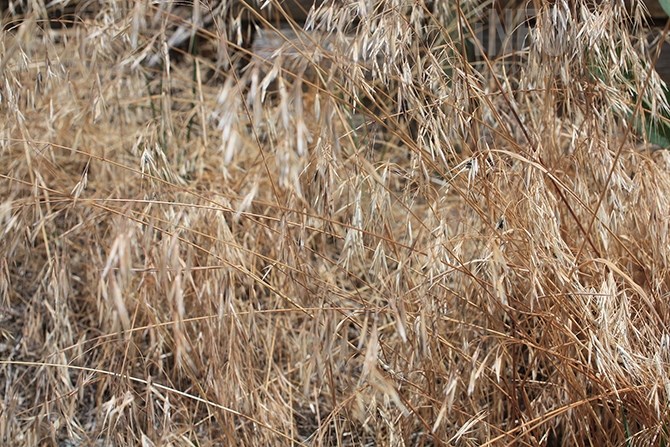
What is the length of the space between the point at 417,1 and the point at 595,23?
0.73ft

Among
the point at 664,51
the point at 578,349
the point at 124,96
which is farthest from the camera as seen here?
the point at 664,51

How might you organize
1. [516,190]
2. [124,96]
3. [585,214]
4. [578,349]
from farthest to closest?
[124,96] → [585,214] → [516,190] → [578,349]

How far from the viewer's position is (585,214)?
127 centimetres

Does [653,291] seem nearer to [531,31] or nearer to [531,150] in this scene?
[531,150]

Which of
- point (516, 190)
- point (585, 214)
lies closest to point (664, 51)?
point (585, 214)

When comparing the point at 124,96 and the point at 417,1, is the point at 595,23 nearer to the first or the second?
the point at 417,1

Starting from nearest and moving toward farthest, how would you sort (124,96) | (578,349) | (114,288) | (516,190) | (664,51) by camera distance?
(114,288), (578,349), (516,190), (124,96), (664,51)

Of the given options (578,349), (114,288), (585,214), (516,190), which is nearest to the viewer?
(114,288)

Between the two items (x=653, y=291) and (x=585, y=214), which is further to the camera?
(x=585, y=214)

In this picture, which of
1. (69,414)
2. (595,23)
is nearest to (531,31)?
(595,23)

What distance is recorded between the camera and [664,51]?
2.21 m

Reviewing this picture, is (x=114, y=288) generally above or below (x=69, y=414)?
above

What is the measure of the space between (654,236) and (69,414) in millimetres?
823

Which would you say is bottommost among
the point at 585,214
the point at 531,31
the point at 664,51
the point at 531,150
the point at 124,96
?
the point at 124,96
